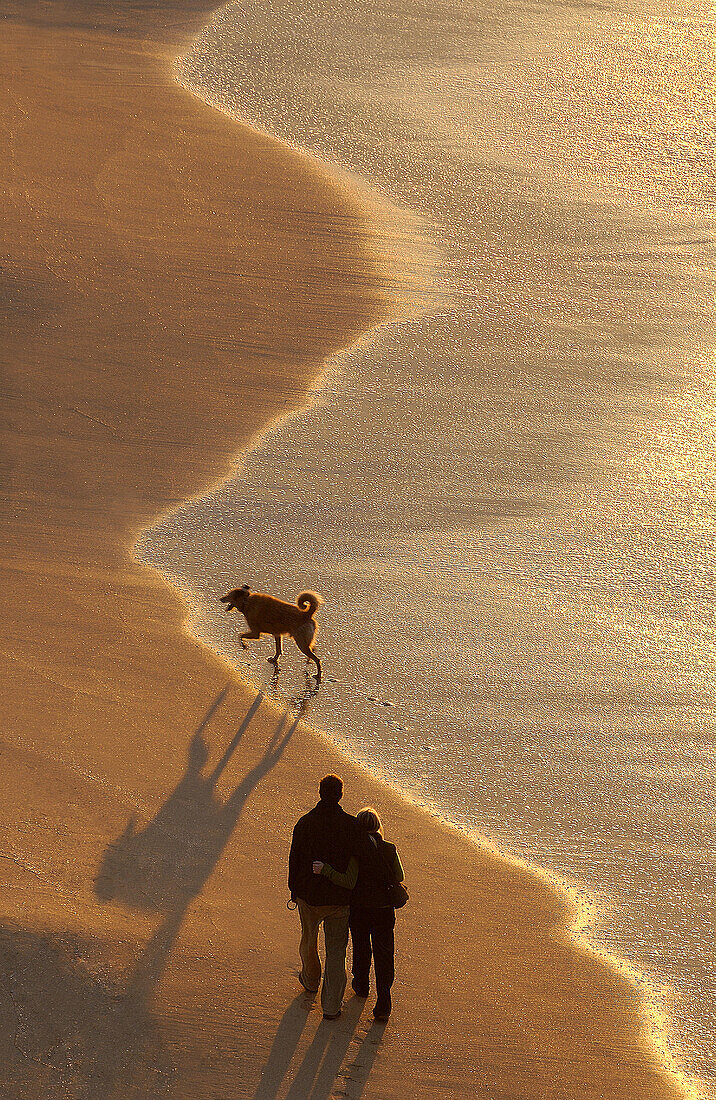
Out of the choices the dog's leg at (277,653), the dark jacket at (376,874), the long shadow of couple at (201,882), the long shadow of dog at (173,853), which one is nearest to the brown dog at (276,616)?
the dog's leg at (277,653)

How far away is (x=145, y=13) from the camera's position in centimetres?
2994

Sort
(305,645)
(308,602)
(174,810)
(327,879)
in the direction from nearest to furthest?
(327,879), (174,810), (308,602), (305,645)

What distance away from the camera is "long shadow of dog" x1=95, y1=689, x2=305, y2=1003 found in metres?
7.98

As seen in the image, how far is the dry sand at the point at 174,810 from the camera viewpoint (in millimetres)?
7422

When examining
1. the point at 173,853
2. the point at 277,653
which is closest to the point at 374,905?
the point at 173,853

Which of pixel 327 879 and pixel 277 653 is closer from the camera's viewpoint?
pixel 327 879

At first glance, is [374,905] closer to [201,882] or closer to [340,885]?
[340,885]

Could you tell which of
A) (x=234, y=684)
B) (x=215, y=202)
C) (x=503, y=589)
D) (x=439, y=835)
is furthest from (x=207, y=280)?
(x=439, y=835)

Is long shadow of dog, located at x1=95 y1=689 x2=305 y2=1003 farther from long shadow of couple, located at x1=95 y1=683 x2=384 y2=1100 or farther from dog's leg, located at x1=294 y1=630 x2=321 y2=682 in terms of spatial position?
dog's leg, located at x1=294 y1=630 x2=321 y2=682

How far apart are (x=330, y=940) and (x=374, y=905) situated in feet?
1.16

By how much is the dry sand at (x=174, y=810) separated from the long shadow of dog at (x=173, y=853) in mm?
18

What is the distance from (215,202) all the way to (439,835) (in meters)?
14.6

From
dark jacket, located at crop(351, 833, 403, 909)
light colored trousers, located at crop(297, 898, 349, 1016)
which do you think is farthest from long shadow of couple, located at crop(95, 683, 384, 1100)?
dark jacket, located at crop(351, 833, 403, 909)

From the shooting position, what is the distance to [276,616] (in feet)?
37.1
